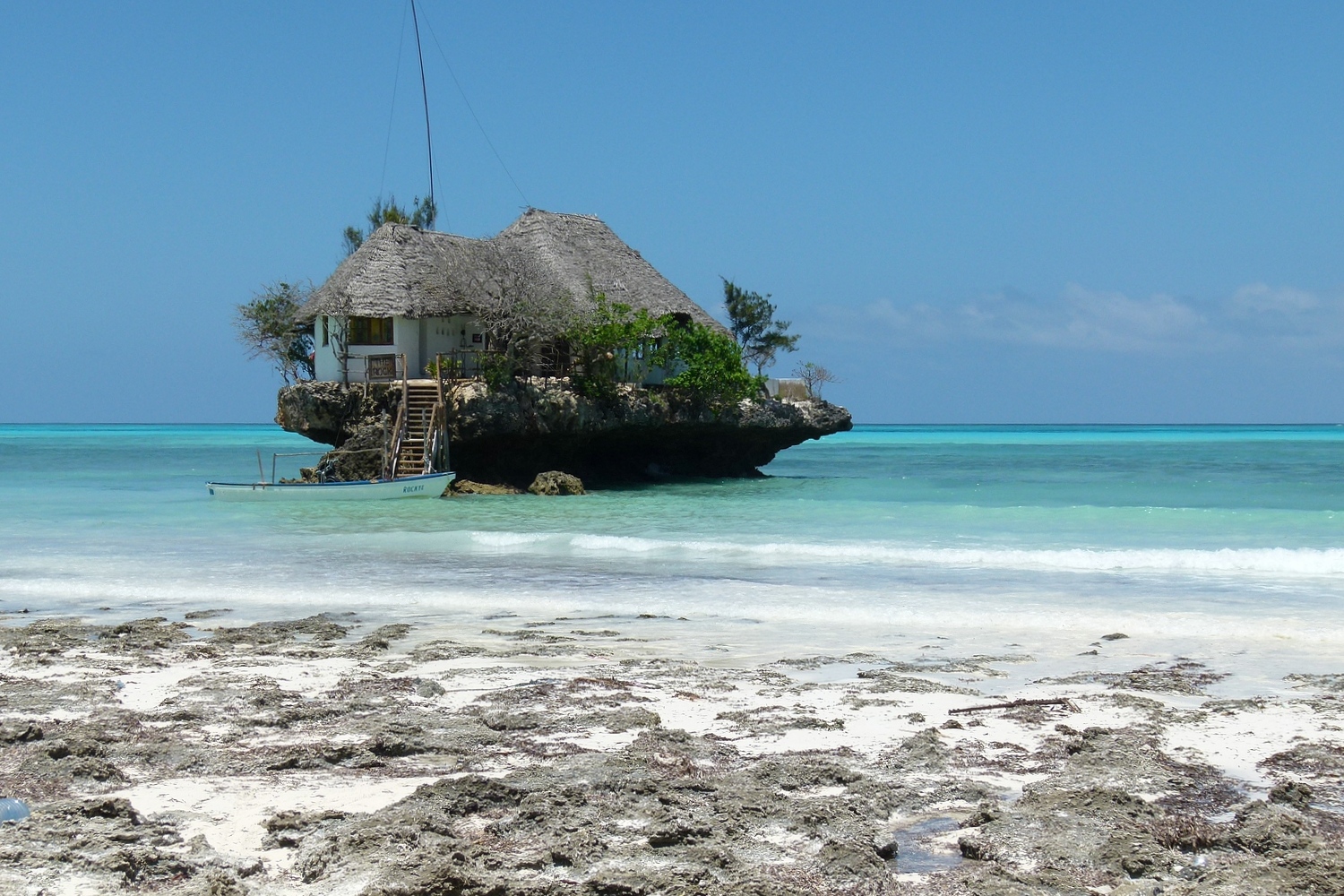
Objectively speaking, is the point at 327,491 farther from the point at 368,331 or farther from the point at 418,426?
the point at 368,331

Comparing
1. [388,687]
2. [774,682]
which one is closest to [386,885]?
[388,687]

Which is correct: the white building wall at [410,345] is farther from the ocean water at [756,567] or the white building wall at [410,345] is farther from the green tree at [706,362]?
the green tree at [706,362]

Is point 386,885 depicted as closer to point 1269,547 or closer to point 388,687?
point 388,687

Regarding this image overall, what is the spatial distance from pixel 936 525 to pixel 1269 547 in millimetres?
4997

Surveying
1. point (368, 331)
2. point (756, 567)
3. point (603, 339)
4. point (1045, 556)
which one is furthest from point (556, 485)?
point (1045, 556)

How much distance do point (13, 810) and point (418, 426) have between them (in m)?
22.0

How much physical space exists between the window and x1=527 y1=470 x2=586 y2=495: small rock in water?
17.2 ft

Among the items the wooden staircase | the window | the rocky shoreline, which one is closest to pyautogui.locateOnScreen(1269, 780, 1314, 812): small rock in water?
the rocky shoreline

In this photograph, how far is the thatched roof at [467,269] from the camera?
87.5 ft

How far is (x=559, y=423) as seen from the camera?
26.8 m

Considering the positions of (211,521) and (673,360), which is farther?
(673,360)

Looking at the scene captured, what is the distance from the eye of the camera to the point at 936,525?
1861 centimetres

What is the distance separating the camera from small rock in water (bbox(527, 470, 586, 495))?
84.3ft

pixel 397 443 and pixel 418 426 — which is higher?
pixel 418 426
